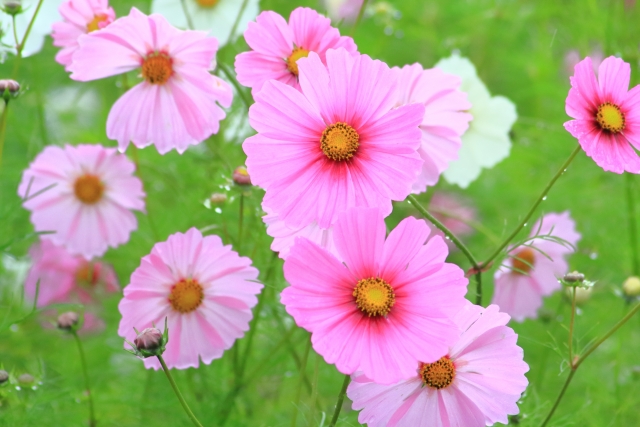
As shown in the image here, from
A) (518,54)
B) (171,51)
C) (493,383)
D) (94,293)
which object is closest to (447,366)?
(493,383)

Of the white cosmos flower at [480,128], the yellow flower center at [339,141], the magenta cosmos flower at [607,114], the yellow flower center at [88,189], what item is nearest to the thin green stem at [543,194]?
the magenta cosmos flower at [607,114]

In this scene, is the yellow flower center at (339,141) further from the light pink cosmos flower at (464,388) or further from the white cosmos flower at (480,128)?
the white cosmos flower at (480,128)

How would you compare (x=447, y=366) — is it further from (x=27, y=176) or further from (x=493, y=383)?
(x=27, y=176)

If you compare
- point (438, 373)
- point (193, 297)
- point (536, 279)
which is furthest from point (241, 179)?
point (536, 279)

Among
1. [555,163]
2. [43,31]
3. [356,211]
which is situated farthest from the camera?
[555,163]

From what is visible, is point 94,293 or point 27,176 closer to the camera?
point 27,176

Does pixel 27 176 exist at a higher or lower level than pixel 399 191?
higher

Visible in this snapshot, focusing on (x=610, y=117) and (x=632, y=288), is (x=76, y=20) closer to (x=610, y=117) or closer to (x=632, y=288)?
(x=610, y=117)

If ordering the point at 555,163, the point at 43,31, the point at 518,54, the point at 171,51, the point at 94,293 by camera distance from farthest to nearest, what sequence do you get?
the point at 518,54 < the point at 555,163 < the point at 94,293 < the point at 43,31 < the point at 171,51
